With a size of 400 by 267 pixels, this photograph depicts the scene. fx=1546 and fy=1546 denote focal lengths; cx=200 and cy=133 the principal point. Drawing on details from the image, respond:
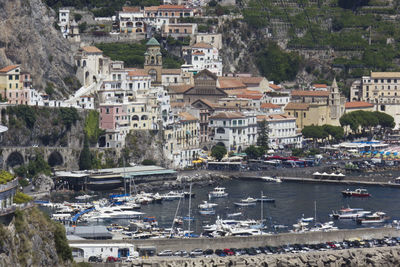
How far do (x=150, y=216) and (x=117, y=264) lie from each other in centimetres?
1788

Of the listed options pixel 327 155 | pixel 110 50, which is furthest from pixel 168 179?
pixel 110 50

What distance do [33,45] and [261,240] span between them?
123 feet

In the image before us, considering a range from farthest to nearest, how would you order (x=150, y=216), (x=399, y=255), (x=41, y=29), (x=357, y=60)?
(x=357, y=60) → (x=41, y=29) → (x=150, y=216) → (x=399, y=255)

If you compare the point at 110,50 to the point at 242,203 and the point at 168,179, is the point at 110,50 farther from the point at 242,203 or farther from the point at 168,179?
the point at 242,203

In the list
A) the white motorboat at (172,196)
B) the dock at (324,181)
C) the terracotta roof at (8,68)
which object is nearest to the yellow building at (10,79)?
the terracotta roof at (8,68)

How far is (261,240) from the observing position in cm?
6631

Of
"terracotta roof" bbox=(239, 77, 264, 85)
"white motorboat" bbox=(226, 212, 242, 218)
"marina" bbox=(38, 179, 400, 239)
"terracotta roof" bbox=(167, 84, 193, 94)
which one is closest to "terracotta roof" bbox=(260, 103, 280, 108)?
"terracotta roof" bbox=(239, 77, 264, 85)

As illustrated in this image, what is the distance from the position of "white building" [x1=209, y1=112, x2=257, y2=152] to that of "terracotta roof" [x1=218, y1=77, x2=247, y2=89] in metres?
7.08

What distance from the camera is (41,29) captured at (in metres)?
103

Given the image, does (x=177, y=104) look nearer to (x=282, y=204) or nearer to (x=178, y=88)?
(x=178, y=88)

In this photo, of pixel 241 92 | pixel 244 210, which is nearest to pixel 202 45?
pixel 241 92

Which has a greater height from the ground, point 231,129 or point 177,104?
point 177,104

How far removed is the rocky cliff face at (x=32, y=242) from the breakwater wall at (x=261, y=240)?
10227 mm

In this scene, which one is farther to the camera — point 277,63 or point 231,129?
point 277,63
